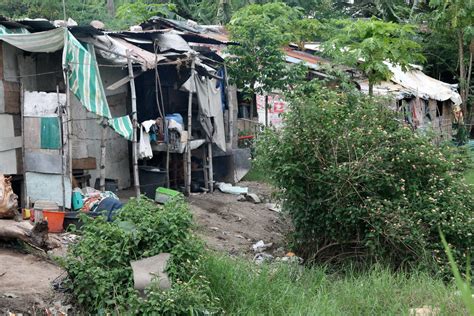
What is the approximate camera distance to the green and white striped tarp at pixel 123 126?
34.7 ft

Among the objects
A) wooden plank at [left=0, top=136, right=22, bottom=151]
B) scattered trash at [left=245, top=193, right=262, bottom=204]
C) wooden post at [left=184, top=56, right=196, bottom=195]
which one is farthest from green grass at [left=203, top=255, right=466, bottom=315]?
scattered trash at [left=245, top=193, right=262, bottom=204]

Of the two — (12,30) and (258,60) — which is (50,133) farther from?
(258,60)

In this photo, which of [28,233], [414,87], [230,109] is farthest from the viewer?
[414,87]

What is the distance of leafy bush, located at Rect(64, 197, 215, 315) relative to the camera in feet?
19.0

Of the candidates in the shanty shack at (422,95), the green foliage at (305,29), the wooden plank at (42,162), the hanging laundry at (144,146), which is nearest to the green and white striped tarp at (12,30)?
the wooden plank at (42,162)

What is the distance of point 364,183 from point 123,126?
430 cm

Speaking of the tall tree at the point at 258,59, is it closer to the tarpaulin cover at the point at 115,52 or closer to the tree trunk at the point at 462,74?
the tarpaulin cover at the point at 115,52

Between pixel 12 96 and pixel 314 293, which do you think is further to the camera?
pixel 12 96

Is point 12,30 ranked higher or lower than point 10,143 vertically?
higher

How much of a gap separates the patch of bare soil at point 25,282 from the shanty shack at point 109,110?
2.49 metres

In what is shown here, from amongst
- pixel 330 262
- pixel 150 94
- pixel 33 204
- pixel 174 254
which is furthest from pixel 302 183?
pixel 150 94

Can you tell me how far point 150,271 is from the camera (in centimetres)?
616

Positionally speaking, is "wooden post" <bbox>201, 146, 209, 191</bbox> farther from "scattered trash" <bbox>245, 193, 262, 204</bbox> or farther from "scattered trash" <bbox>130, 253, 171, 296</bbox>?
"scattered trash" <bbox>130, 253, 171, 296</bbox>

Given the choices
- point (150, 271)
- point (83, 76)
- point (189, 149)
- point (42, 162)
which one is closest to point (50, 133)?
point (42, 162)
